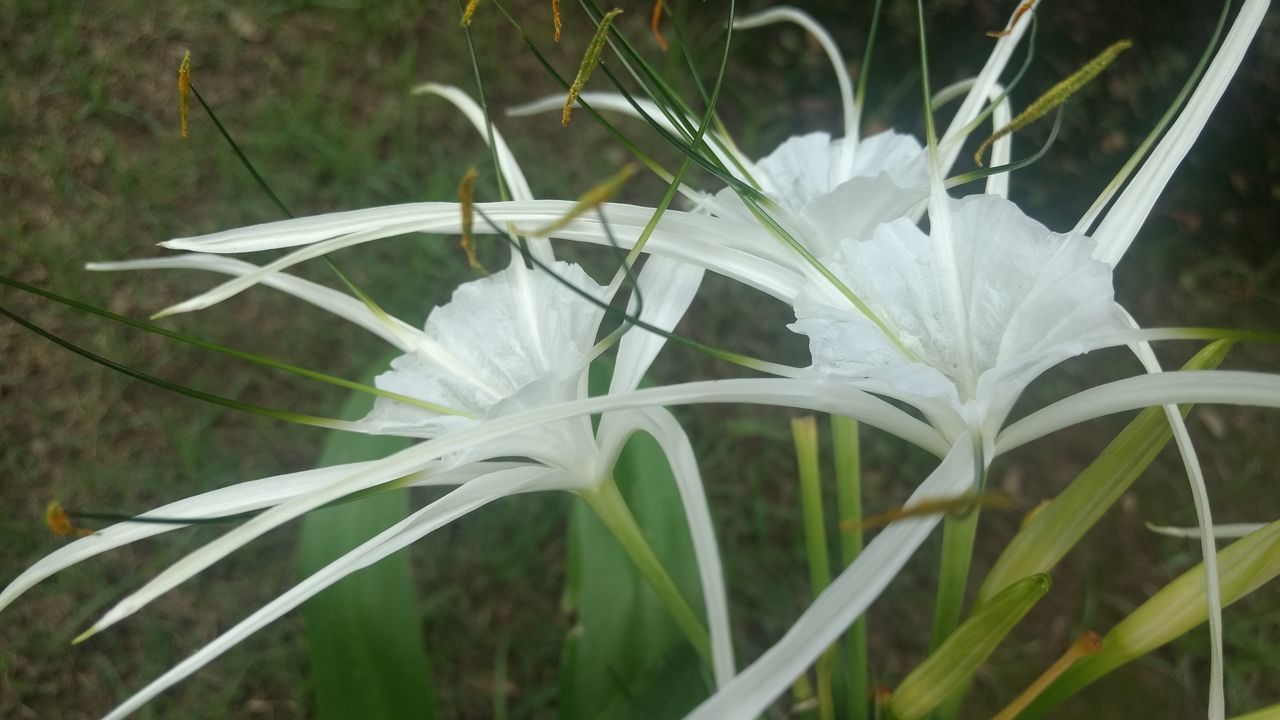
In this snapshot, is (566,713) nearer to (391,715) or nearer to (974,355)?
(391,715)

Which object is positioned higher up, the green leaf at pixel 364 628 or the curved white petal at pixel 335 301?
the curved white petal at pixel 335 301

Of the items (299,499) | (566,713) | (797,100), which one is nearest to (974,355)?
(299,499)

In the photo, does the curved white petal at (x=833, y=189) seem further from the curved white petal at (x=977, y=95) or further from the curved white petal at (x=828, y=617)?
the curved white petal at (x=828, y=617)

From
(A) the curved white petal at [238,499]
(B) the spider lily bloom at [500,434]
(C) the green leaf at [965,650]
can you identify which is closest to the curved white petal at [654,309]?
(B) the spider lily bloom at [500,434]

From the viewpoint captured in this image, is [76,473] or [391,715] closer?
[391,715]

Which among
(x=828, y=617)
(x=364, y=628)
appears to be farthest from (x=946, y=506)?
(x=364, y=628)

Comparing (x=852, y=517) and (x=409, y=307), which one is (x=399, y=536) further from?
(x=409, y=307)

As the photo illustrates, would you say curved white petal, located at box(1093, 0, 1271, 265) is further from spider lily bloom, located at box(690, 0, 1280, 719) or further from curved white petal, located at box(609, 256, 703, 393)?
curved white petal, located at box(609, 256, 703, 393)
